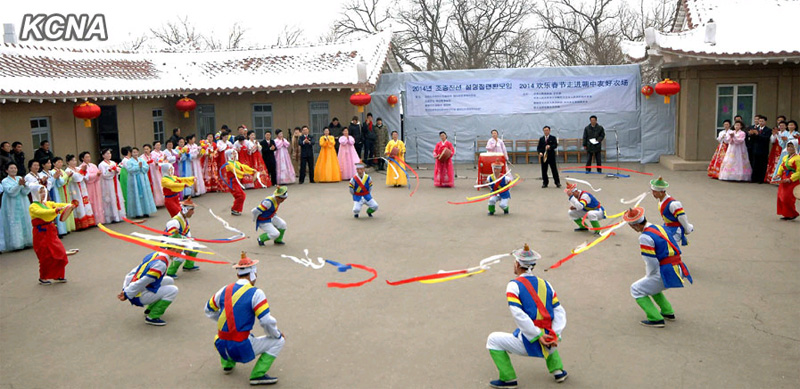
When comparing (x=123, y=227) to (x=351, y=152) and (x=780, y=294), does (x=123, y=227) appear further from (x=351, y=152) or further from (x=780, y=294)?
(x=780, y=294)

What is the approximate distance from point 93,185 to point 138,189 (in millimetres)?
980

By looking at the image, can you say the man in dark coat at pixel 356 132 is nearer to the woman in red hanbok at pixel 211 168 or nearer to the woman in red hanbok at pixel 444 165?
the woman in red hanbok at pixel 444 165

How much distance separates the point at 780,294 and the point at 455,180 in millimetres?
11040

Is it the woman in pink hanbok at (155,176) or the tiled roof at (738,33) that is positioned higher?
the tiled roof at (738,33)

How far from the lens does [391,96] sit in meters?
22.1

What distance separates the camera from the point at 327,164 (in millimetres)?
19062

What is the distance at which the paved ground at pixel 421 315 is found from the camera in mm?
6410

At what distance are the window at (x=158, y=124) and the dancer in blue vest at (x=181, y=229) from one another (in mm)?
10872

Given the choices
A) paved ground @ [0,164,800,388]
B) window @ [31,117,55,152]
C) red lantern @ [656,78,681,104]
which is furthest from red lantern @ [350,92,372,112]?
red lantern @ [656,78,681,104]

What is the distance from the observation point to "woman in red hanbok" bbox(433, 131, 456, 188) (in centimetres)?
1738

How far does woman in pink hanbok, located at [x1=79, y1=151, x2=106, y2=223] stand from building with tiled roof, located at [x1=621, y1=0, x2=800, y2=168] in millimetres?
12917

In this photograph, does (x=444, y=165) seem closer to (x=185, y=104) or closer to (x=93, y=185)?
(x=185, y=104)

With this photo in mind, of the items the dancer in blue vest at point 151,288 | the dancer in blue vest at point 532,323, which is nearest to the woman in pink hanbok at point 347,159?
the dancer in blue vest at point 151,288

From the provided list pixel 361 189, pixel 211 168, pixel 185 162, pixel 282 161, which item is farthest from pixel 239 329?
pixel 282 161
